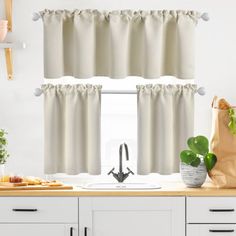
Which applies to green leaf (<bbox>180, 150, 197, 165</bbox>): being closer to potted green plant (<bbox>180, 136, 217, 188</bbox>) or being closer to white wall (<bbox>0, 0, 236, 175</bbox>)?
potted green plant (<bbox>180, 136, 217, 188</bbox>)

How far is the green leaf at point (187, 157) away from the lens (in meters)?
3.57

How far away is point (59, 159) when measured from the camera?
393 cm

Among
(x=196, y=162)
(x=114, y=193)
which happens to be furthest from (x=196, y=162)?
(x=114, y=193)

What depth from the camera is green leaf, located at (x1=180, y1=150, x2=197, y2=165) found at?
11.7ft

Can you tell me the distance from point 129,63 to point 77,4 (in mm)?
530

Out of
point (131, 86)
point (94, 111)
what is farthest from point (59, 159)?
point (131, 86)

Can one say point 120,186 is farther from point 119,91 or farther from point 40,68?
point 40,68
